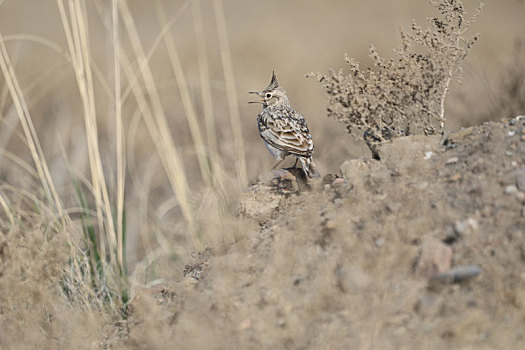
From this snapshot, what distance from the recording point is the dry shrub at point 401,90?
301 centimetres

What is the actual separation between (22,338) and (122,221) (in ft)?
3.50

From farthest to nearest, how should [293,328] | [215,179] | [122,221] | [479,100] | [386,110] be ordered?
[479,100] → [215,179] → [122,221] → [386,110] → [293,328]

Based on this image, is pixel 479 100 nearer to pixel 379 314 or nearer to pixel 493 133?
pixel 493 133

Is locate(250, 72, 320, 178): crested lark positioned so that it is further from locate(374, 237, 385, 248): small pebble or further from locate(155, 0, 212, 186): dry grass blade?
locate(374, 237, 385, 248): small pebble

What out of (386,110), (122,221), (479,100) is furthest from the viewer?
(479,100)

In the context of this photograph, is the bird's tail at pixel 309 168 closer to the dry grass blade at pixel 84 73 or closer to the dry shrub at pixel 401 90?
the dry shrub at pixel 401 90

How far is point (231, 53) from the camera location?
11.5 meters

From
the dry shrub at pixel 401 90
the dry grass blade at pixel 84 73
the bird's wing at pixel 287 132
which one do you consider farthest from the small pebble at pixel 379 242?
the bird's wing at pixel 287 132

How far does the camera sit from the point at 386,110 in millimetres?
3098

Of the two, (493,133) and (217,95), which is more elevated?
(217,95)

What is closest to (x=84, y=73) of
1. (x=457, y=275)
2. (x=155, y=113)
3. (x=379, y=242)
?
(x=155, y=113)

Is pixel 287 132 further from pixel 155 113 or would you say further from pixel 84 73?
pixel 84 73

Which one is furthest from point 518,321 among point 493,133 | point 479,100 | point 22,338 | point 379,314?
point 479,100

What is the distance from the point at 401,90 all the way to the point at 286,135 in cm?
115
